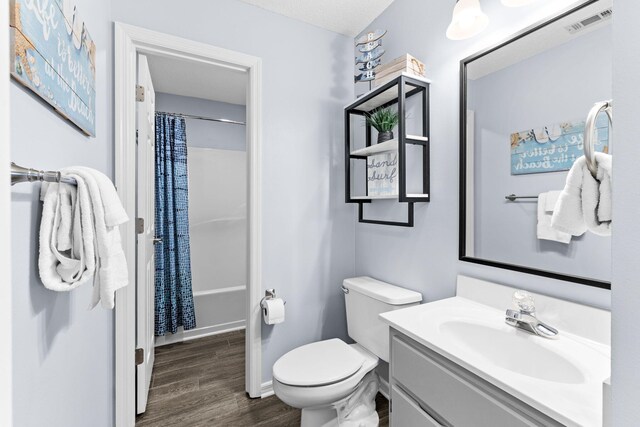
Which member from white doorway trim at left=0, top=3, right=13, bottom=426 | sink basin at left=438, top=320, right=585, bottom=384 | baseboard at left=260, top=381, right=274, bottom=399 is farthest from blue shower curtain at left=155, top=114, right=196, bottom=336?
white doorway trim at left=0, top=3, right=13, bottom=426

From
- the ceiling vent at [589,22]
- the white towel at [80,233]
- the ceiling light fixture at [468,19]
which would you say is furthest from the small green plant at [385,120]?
the white towel at [80,233]

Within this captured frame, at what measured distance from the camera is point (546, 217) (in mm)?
1078

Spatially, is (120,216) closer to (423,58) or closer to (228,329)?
(423,58)

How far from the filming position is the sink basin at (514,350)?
0.89m

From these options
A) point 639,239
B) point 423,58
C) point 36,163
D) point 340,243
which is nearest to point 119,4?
point 36,163

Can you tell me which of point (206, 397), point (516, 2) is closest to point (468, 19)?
point (516, 2)

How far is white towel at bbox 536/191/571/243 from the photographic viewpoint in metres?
1.05

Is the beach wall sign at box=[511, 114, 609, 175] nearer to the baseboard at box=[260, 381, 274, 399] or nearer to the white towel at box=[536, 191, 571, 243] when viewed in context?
the white towel at box=[536, 191, 571, 243]

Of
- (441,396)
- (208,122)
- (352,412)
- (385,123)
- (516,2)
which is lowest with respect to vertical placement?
(352,412)

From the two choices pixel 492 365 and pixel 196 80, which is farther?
pixel 196 80

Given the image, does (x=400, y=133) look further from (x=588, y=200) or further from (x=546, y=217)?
(x=588, y=200)

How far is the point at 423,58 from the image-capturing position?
5.24ft

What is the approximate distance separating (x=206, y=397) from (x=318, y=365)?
2.89 feet

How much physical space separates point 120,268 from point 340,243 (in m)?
1.48
